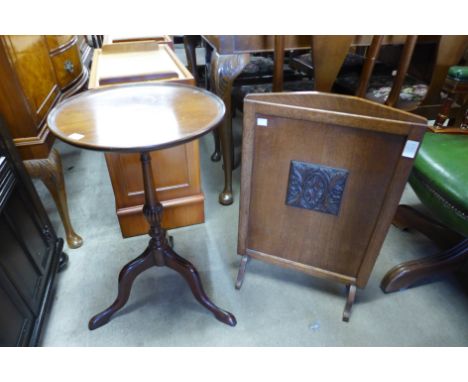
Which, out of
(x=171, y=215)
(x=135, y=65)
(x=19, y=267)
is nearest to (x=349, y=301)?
(x=171, y=215)

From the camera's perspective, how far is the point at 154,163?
1.37 metres

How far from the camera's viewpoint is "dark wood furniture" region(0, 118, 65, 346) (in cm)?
94

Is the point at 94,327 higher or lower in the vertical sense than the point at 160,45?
lower

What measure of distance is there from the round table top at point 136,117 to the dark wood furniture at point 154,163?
0.82ft

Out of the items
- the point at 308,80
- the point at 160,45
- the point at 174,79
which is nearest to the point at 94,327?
the point at 174,79

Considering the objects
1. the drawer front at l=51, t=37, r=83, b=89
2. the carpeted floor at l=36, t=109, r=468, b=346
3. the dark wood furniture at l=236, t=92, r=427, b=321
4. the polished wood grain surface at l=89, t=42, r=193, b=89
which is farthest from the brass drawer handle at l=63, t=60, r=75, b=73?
the dark wood furniture at l=236, t=92, r=427, b=321

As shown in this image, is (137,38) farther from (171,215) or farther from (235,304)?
(235,304)

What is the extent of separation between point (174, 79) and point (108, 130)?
0.54 meters

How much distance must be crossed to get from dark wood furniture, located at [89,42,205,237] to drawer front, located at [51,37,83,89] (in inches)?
6.4

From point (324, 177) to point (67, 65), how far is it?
54.4 inches

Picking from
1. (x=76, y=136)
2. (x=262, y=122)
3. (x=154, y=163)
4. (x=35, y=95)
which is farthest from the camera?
(x=154, y=163)

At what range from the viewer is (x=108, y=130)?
769 mm

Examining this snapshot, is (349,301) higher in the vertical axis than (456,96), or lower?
lower

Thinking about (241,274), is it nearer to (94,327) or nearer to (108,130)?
(94,327)
